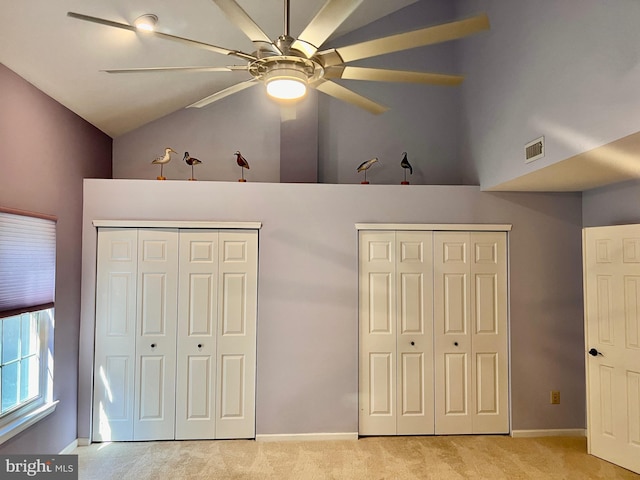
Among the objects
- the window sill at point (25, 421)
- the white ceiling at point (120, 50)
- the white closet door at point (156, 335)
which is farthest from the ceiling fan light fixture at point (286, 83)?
the window sill at point (25, 421)

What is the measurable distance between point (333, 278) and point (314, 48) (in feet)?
8.11

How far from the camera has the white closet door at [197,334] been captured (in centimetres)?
373

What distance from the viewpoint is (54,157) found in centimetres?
327

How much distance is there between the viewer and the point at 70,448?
11.5 feet

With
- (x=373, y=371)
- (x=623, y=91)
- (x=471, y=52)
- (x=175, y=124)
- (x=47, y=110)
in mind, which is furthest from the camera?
(x=175, y=124)

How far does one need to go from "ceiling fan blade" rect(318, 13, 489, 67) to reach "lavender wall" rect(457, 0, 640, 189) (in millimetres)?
1223

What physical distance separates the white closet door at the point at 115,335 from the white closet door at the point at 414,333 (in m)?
2.38

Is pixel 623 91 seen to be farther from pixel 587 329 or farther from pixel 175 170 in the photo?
pixel 175 170

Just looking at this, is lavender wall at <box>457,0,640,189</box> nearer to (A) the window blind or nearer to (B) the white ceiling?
(B) the white ceiling

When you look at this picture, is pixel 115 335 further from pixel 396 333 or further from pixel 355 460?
pixel 396 333

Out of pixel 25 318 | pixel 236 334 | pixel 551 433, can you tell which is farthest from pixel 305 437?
pixel 25 318

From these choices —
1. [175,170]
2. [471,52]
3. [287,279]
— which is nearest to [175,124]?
[175,170]

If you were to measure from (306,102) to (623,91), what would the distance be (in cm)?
295

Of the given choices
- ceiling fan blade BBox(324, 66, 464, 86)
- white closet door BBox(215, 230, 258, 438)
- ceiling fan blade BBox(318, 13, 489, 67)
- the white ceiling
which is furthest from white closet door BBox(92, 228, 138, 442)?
ceiling fan blade BBox(318, 13, 489, 67)
